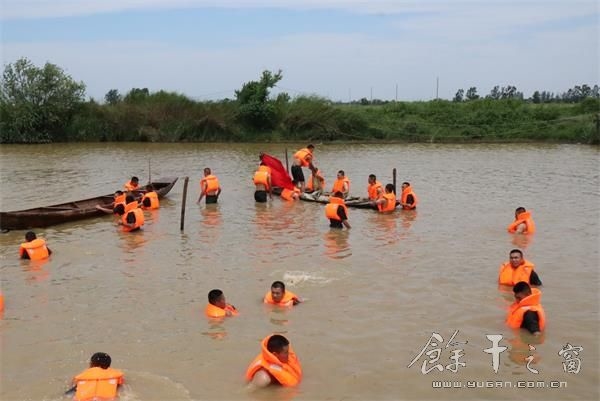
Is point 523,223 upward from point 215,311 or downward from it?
upward

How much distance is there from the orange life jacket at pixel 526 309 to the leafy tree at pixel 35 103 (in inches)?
1636

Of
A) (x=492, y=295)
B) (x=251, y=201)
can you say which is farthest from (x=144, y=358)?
(x=251, y=201)

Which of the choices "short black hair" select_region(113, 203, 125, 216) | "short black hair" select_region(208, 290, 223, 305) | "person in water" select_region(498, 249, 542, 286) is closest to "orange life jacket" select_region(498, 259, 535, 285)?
"person in water" select_region(498, 249, 542, 286)

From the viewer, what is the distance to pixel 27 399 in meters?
7.27

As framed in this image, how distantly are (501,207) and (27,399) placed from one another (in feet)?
50.8

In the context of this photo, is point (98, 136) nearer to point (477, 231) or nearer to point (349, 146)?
point (349, 146)

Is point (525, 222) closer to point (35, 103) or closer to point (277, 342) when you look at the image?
point (277, 342)

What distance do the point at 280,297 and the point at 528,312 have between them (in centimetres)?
371

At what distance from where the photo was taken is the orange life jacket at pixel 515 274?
10.5m

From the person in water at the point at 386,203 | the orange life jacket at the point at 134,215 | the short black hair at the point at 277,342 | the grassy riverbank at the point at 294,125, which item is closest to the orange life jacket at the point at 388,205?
the person in water at the point at 386,203

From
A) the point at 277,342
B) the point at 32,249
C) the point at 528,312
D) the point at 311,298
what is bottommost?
the point at 311,298

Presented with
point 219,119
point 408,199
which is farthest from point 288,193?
point 219,119

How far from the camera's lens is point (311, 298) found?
10.5 meters

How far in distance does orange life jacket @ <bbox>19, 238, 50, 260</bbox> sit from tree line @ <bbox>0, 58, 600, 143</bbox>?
32334mm
